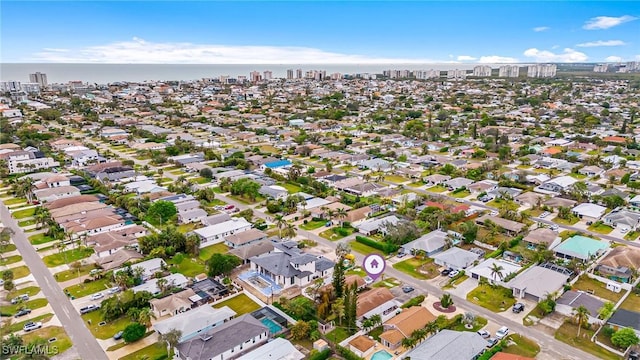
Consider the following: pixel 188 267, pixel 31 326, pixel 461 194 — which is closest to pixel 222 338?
pixel 188 267

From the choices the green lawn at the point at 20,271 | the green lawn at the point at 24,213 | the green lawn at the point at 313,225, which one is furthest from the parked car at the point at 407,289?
the green lawn at the point at 24,213

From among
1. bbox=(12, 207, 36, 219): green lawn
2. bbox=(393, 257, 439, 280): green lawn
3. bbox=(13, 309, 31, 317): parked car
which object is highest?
bbox=(12, 207, 36, 219): green lawn

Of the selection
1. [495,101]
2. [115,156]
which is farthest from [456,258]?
[495,101]

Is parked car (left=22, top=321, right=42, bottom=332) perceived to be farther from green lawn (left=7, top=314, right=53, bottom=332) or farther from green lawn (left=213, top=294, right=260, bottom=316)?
green lawn (left=213, top=294, right=260, bottom=316)

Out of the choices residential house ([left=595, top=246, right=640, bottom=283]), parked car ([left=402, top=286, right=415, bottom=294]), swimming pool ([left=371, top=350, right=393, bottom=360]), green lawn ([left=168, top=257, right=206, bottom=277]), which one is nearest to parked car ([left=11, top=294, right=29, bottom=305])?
green lawn ([left=168, top=257, right=206, bottom=277])

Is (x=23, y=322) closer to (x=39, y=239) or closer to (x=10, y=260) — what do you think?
(x=10, y=260)
